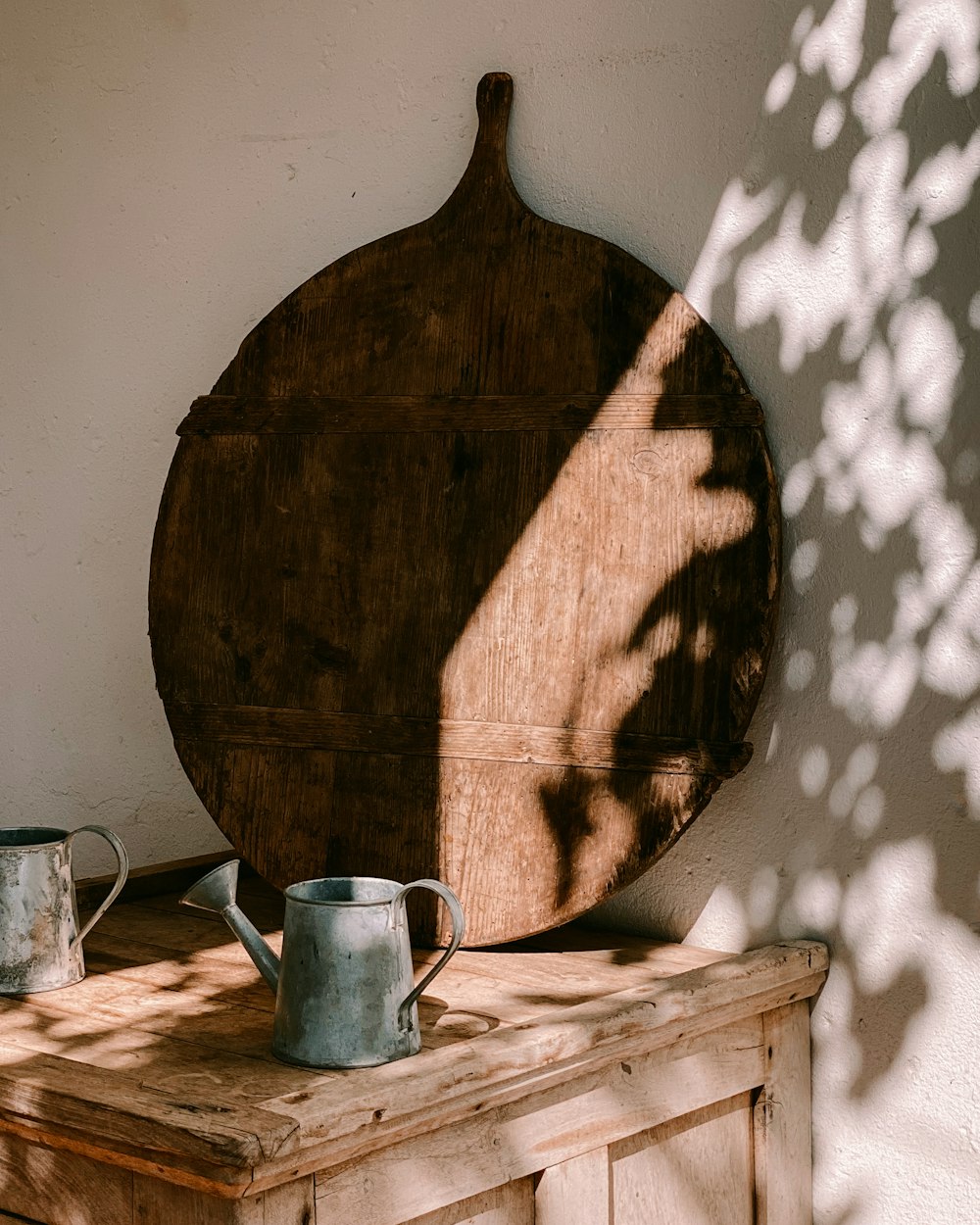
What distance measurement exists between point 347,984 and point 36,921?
49 cm

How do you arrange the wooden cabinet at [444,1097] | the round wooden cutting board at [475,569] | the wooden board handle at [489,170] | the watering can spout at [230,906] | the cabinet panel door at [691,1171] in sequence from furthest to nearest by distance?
the wooden board handle at [489,170], the round wooden cutting board at [475,569], the cabinet panel door at [691,1171], the watering can spout at [230,906], the wooden cabinet at [444,1097]

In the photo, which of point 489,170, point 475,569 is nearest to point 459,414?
point 475,569

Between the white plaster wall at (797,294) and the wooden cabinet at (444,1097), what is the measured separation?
127 millimetres

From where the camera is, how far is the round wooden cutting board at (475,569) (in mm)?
1841

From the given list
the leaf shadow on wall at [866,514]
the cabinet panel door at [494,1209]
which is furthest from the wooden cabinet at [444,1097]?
the leaf shadow on wall at [866,514]

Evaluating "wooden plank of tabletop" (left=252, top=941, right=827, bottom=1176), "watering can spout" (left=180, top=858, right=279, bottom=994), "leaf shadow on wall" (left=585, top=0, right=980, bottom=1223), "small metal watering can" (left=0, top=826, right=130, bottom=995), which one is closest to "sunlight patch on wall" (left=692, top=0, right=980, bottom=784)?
"leaf shadow on wall" (left=585, top=0, right=980, bottom=1223)

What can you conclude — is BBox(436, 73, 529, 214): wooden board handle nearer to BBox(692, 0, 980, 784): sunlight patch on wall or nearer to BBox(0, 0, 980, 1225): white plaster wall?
BBox(0, 0, 980, 1225): white plaster wall

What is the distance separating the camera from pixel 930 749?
1780 mm

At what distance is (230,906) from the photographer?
1.54 meters

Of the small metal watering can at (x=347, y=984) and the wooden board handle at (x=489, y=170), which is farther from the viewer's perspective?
the wooden board handle at (x=489, y=170)

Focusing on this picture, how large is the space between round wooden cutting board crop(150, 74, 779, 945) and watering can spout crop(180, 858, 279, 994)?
40 cm

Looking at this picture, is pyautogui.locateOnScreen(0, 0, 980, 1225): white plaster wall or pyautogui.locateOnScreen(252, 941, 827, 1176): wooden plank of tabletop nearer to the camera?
pyautogui.locateOnScreen(252, 941, 827, 1176): wooden plank of tabletop

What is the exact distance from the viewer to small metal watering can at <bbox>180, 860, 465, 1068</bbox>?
141cm

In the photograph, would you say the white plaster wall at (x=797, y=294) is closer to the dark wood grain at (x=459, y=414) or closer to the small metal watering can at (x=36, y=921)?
the dark wood grain at (x=459, y=414)
